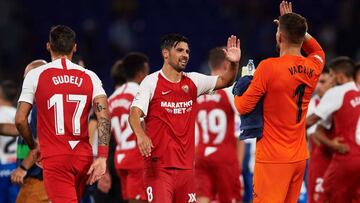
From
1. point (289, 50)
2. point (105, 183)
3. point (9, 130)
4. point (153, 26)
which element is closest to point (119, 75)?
point (105, 183)

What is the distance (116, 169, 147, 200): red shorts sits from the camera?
37.8 ft

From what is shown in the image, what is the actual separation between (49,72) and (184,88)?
146 centimetres

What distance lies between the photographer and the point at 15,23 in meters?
22.1

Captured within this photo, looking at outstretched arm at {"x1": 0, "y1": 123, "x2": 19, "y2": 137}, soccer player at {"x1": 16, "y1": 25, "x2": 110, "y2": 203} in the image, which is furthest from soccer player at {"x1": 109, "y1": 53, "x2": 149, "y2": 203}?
soccer player at {"x1": 16, "y1": 25, "x2": 110, "y2": 203}

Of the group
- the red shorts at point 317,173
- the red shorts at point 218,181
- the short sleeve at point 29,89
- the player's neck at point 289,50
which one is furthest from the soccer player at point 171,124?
the red shorts at point 218,181

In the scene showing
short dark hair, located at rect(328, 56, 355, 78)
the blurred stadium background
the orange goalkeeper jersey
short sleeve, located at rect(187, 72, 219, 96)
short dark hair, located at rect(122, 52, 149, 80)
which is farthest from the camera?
the blurred stadium background

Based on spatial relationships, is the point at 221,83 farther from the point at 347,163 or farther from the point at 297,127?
the point at 347,163

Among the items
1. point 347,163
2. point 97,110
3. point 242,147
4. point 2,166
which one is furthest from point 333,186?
point 2,166

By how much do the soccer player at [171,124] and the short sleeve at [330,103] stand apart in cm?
200

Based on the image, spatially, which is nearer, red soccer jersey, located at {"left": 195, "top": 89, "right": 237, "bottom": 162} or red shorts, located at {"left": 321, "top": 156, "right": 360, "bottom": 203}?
red shorts, located at {"left": 321, "top": 156, "right": 360, "bottom": 203}

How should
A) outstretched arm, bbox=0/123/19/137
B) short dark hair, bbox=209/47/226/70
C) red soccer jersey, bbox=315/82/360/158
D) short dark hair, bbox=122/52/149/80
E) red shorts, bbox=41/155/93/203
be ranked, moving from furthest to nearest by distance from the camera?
short dark hair, bbox=209/47/226/70 < short dark hair, bbox=122/52/149/80 < red soccer jersey, bbox=315/82/360/158 < outstretched arm, bbox=0/123/19/137 < red shorts, bbox=41/155/93/203

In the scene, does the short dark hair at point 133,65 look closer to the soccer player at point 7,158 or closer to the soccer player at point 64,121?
the soccer player at point 7,158

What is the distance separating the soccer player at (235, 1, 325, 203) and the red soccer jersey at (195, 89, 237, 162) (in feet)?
10.9

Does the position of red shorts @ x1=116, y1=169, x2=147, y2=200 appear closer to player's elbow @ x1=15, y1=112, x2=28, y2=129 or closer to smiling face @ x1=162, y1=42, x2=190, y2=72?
smiling face @ x1=162, y1=42, x2=190, y2=72
